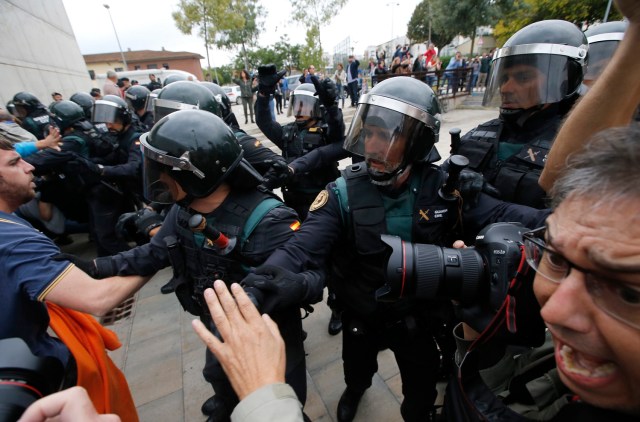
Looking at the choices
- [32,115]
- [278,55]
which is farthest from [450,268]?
[278,55]

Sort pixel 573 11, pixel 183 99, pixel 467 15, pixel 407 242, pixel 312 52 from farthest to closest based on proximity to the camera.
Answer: pixel 312 52 < pixel 467 15 < pixel 573 11 < pixel 183 99 < pixel 407 242

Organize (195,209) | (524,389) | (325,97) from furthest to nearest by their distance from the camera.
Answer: (325,97) < (195,209) < (524,389)

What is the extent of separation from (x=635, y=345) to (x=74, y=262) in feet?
7.16

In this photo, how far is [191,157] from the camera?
1.67 m

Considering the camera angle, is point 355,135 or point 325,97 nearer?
point 355,135

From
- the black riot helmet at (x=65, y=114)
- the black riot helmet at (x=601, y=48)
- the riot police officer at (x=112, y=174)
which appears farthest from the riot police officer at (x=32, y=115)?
the black riot helmet at (x=601, y=48)

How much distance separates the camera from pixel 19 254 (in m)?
1.47

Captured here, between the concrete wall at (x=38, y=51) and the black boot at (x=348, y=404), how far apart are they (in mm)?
9909

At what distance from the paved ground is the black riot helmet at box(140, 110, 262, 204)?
185 centimetres

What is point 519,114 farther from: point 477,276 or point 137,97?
point 137,97

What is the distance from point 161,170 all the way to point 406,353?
71.0 inches

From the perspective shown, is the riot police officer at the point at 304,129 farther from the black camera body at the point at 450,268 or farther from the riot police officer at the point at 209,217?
the black camera body at the point at 450,268

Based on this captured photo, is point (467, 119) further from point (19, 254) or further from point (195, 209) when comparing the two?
point (19, 254)

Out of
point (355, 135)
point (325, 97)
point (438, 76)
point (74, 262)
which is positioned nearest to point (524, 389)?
point (355, 135)
